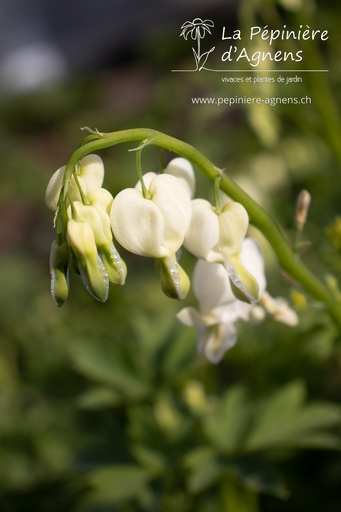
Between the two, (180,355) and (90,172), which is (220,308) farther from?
(180,355)

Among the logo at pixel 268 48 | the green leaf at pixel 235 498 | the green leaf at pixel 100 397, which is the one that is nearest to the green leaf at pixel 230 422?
the green leaf at pixel 235 498

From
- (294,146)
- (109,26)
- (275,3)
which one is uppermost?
(109,26)

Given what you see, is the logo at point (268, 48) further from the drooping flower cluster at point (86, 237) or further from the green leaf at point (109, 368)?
the drooping flower cluster at point (86, 237)

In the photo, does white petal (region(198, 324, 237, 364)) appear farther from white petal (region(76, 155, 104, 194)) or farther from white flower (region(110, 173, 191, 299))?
white petal (region(76, 155, 104, 194))

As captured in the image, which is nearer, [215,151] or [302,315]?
[302,315]

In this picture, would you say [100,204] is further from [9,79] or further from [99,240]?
[9,79]

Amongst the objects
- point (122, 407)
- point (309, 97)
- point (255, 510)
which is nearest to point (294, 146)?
point (309, 97)
